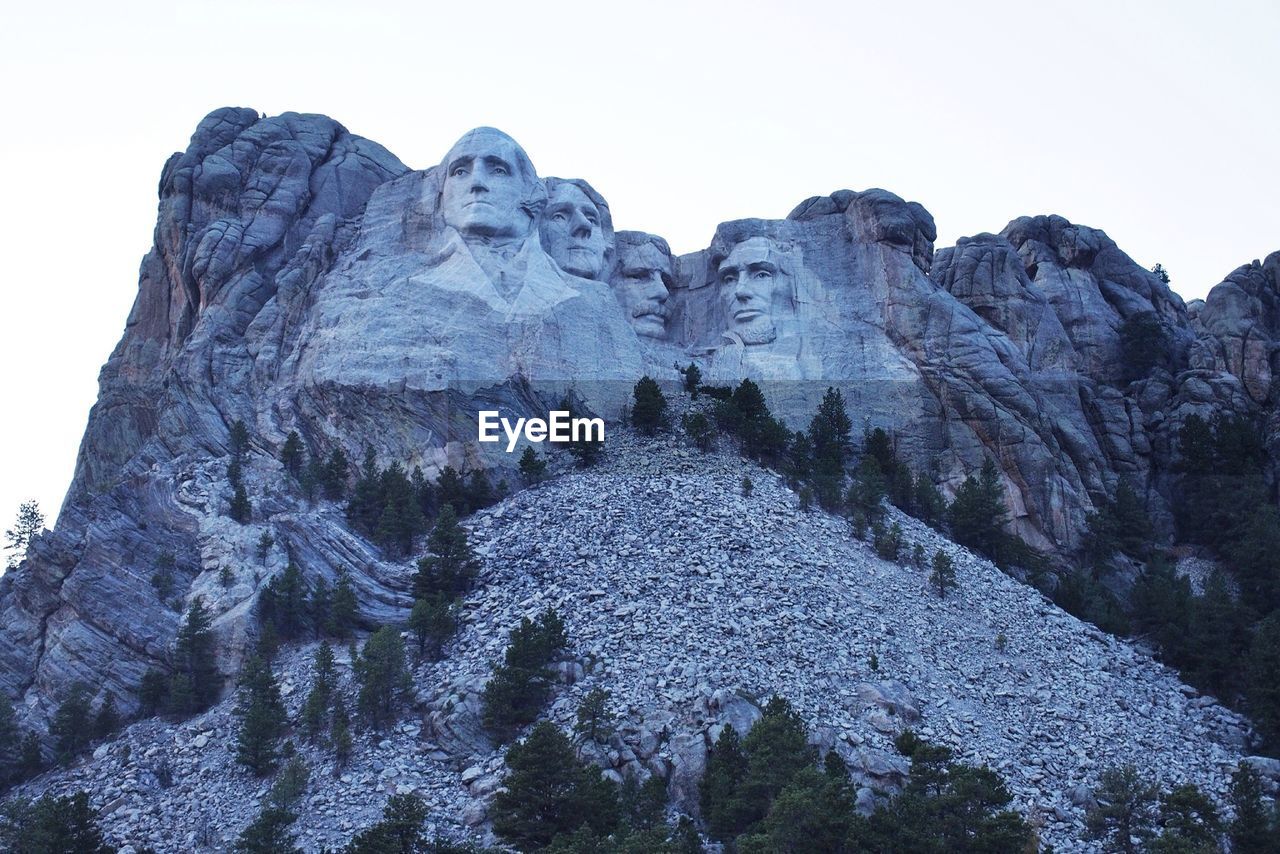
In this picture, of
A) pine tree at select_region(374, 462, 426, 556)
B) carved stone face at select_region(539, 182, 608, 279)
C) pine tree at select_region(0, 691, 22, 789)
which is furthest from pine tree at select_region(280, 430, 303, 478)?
carved stone face at select_region(539, 182, 608, 279)

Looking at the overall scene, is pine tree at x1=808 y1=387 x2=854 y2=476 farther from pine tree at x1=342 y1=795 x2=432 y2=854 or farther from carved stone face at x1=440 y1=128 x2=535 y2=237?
pine tree at x1=342 y1=795 x2=432 y2=854

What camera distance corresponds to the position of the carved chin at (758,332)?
65.9 metres

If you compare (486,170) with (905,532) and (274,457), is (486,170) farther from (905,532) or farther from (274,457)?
(905,532)

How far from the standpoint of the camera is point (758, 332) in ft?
216

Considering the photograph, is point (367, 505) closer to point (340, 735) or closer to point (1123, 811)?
point (340, 735)

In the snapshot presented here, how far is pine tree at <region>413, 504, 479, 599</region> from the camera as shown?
5185 cm

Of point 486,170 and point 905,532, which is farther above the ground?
point 486,170

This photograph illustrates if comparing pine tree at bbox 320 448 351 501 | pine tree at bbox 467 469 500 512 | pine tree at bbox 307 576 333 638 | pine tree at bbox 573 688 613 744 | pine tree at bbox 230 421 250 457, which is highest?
pine tree at bbox 230 421 250 457

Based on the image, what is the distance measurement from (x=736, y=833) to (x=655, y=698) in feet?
15.6

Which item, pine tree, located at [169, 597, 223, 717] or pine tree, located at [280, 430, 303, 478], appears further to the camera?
pine tree, located at [280, 430, 303, 478]

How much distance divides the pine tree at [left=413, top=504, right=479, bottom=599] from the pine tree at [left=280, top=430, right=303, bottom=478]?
631 cm

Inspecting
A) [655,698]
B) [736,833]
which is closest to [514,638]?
[655,698]

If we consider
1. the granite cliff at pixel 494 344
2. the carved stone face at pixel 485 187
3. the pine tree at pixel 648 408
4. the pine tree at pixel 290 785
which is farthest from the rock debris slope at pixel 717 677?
the carved stone face at pixel 485 187

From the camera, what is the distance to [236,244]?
6359 cm
